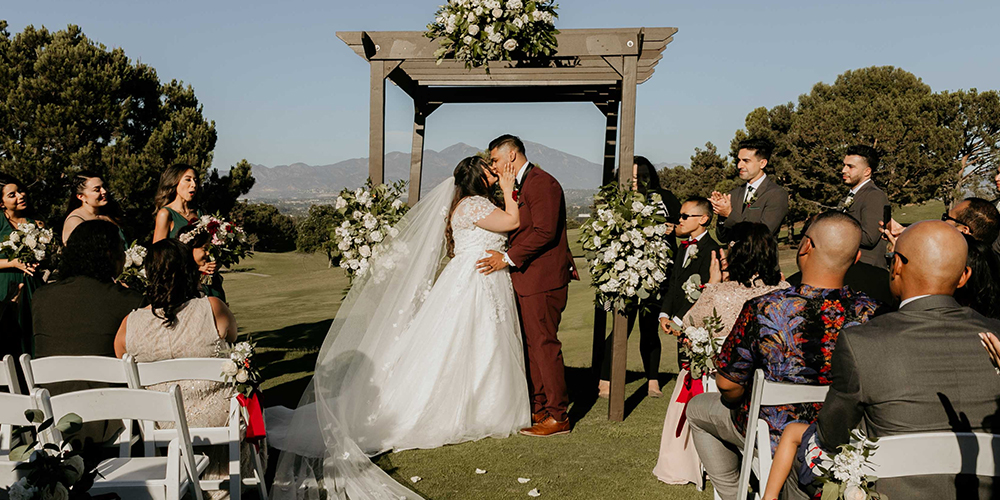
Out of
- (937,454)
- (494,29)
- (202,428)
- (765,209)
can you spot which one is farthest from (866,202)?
(202,428)

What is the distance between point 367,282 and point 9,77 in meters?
27.9

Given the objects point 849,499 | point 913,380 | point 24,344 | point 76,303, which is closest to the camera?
point 849,499

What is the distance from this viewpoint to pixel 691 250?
5887 mm

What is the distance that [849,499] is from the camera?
2076mm

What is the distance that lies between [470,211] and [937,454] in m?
4.01

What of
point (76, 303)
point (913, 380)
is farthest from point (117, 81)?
point (913, 380)

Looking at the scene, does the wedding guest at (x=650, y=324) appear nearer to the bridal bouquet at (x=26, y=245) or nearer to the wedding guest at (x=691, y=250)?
the wedding guest at (x=691, y=250)

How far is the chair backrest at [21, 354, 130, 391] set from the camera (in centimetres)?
325

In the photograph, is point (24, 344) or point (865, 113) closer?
point (24, 344)

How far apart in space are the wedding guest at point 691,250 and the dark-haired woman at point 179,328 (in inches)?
138

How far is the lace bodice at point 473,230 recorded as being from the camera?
5633 mm

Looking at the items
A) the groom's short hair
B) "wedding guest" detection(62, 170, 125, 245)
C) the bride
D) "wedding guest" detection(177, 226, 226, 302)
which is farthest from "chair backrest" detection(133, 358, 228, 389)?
"wedding guest" detection(62, 170, 125, 245)

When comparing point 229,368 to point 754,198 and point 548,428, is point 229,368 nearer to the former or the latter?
point 548,428

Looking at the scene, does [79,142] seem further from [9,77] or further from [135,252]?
[135,252]
